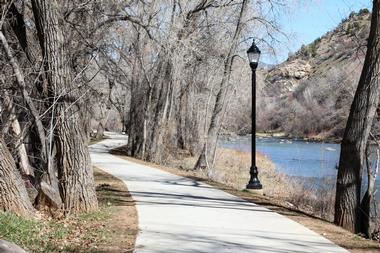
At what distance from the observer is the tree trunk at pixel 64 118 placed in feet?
33.4

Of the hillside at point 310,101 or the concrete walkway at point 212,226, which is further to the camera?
the hillside at point 310,101

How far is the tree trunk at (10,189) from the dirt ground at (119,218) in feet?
4.83

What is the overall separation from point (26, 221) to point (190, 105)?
26.6 m

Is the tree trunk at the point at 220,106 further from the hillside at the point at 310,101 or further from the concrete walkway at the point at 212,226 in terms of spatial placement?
the concrete walkway at the point at 212,226

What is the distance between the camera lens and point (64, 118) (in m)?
10.3

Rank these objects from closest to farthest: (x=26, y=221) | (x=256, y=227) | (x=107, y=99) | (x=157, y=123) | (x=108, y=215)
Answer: (x=26, y=221) < (x=256, y=227) < (x=108, y=215) < (x=157, y=123) < (x=107, y=99)

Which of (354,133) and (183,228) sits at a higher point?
(354,133)

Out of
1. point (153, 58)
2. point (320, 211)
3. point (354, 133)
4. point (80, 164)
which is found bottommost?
point (320, 211)

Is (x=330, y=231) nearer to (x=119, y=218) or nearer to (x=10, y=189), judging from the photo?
(x=119, y=218)

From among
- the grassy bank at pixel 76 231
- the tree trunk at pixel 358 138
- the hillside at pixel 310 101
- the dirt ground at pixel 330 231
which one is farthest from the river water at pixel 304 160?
the grassy bank at pixel 76 231

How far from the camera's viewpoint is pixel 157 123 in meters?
28.9

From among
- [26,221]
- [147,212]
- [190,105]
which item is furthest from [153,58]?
[26,221]

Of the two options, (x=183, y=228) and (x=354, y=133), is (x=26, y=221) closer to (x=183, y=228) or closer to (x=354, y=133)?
(x=183, y=228)

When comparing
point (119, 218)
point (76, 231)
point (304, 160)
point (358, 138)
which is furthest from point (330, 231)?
point (304, 160)
